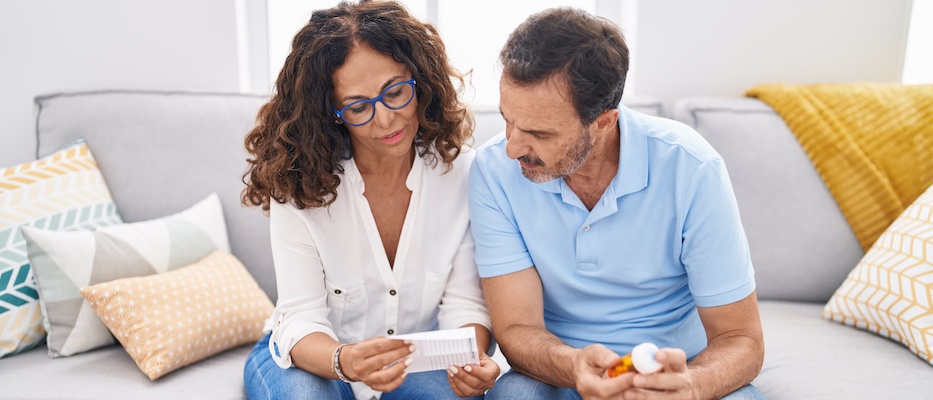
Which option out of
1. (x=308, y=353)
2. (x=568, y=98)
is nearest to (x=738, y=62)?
(x=568, y=98)

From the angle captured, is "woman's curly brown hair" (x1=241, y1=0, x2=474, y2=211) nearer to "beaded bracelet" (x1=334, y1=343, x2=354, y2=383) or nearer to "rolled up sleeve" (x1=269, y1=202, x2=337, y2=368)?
"rolled up sleeve" (x1=269, y1=202, x2=337, y2=368)

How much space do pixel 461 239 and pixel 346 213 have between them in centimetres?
26

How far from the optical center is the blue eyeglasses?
1.41 metres

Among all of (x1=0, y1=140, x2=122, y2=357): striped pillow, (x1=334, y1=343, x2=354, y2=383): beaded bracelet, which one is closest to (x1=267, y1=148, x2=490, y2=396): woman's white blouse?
(x1=334, y1=343, x2=354, y2=383): beaded bracelet

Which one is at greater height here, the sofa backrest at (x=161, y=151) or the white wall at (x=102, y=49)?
the white wall at (x=102, y=49)

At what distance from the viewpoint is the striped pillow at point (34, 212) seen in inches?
67.1

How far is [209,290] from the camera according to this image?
1758mm

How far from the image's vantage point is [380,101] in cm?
141

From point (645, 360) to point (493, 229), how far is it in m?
0.48

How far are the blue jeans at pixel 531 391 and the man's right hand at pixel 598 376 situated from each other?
0.48 feet

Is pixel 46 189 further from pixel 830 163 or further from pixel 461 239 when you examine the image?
pixel 830 163

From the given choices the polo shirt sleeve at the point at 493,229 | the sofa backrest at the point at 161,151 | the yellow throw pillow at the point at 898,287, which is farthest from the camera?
the sofa backrest at the point at 161,151

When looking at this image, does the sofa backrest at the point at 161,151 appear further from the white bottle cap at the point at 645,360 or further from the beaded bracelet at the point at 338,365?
the white bottle cap at the point at 645,360

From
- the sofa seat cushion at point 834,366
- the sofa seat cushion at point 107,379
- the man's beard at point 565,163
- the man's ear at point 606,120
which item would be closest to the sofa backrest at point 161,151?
the sofa seat cushion at point 107,379
